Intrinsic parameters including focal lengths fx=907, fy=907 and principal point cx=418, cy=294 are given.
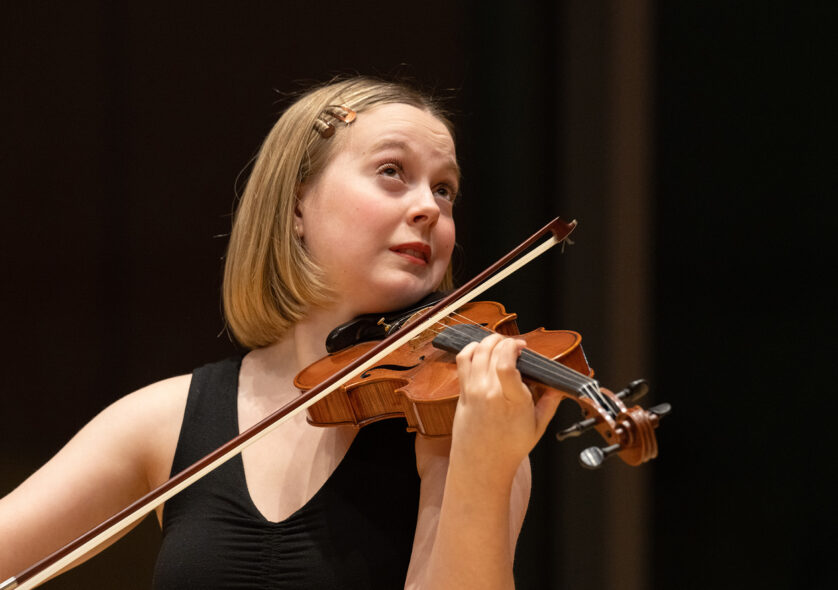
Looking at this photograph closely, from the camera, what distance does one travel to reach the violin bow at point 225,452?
0.86 meters

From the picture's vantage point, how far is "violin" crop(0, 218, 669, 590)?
752 mm

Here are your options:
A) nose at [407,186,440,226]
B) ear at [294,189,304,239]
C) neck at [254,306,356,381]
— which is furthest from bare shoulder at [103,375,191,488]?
nose at [407,186,440,226]

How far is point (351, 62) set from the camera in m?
1.78

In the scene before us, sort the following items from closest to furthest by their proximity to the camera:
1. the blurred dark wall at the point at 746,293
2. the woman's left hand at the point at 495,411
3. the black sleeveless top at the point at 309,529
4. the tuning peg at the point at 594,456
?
the tuning peg at the point at 594,456, the woman's left hand at the point at 495,411, the black sleeveless top at the point at 309,529, the blurred dark wall at the point at 746,293

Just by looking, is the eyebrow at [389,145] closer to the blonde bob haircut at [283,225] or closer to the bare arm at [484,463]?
the blonde bob haircut at [283,225]

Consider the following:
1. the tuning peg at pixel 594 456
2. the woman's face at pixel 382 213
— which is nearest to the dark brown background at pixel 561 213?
the woman's face at pixel 382 213

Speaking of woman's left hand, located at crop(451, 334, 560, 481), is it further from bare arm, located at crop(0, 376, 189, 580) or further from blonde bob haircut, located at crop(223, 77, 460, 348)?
bare arm, located at crop(0, 376, 189, 580)

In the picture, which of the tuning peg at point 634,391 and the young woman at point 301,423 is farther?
the young woman at point 301,423

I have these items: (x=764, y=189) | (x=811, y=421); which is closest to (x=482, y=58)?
(x=764, y=189)

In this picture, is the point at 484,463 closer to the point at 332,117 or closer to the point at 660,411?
the point at 660,411

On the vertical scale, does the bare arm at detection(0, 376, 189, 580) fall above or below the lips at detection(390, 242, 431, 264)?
below

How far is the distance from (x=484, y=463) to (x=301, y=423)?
36cm

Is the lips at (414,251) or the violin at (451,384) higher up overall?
the lips at (414,251)

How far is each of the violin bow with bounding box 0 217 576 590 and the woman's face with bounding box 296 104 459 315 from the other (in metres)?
0.11
